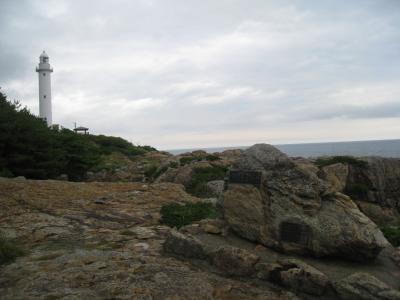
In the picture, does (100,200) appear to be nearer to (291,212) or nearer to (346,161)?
(291,212)

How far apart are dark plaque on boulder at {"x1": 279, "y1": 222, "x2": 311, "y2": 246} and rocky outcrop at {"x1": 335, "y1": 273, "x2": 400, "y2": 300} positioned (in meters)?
1.22

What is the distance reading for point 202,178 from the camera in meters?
20.3

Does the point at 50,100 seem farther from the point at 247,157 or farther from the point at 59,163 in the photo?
the point at 247,157

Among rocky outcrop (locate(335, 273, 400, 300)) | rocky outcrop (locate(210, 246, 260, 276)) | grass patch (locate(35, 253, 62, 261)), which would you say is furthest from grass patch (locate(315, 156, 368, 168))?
grass patch (locate(35, 253, 62, 261))

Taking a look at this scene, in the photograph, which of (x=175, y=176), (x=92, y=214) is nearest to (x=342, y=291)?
(x=92, y=214)

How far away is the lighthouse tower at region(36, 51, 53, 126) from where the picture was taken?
56.1m

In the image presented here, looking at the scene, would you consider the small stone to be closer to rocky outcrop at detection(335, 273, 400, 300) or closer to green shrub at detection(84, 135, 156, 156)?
rocky outcrop at detection(335, 273, 400, 300)

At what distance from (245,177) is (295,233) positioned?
1566 millimetres

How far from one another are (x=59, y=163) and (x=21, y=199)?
A: 8940 mm

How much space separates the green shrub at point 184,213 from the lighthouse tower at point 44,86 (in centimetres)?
4895

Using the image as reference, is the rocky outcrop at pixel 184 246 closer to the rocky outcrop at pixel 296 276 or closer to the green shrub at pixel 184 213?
the rocky outcrop at pixel 296 276

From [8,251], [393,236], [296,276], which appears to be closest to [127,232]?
[8,251]

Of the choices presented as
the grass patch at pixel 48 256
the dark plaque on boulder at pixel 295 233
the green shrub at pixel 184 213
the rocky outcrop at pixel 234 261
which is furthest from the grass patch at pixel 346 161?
the grass patch at pixel 48 256

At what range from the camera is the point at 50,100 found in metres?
57.5
